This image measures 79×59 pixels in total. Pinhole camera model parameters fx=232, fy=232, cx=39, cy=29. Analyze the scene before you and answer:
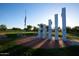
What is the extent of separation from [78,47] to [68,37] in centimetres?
25

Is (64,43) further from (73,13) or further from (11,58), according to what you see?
(11,58)

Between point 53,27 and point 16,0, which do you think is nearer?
point 16,0

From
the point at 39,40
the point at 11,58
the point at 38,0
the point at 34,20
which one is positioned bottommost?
the point at 11,58

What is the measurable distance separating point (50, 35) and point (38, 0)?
64 cm

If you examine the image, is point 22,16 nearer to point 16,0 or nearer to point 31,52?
point 16,0

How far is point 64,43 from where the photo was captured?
384 cm

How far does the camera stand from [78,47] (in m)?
3.77

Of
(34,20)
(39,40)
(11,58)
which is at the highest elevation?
(34,20)

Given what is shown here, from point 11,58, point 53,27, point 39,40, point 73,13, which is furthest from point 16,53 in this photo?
point 73,13

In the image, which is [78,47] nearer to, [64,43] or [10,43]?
[64,43]

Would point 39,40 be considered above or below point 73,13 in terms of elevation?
below

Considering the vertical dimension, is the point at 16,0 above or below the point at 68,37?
above

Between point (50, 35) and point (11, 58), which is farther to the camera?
point (50, 35)

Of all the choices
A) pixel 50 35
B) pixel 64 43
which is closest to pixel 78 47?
pixel 64 43
